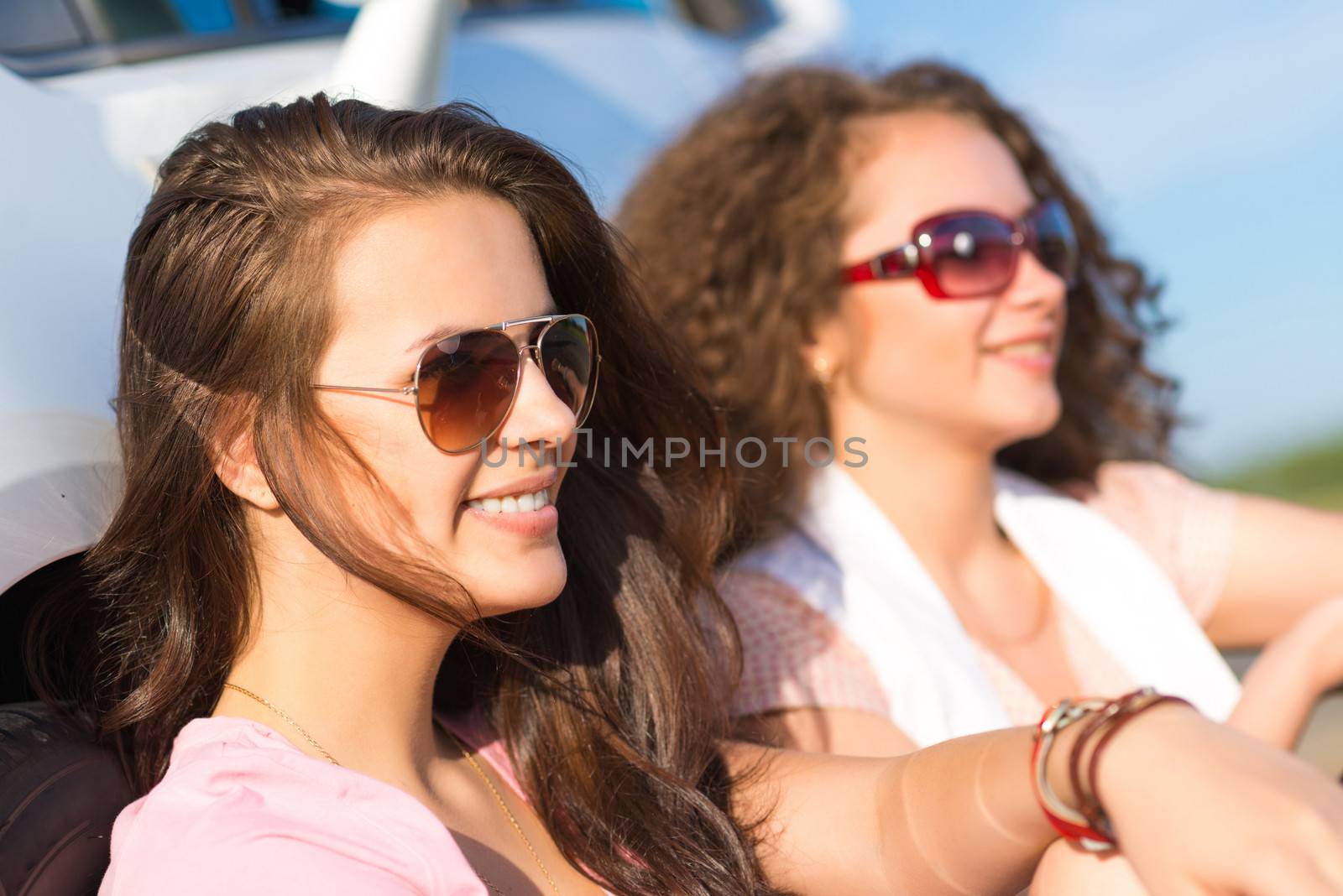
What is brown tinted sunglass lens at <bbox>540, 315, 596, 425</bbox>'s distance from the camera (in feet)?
5.08

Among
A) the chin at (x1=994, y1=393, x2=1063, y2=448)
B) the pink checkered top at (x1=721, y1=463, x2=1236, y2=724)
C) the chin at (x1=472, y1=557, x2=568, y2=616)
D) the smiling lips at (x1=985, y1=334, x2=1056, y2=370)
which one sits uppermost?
the chin at (x1=472, y1=557, x2=568, y2=616)

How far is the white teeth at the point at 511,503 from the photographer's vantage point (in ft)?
4.92

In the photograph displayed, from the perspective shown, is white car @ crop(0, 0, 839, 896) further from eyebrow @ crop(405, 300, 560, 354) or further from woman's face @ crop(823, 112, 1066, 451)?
woman's face @ crop(823, 112, 1066, 451)

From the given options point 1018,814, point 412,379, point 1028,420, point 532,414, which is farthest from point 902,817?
point 1028,420

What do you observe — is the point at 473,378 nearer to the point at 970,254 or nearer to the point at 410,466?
the point at 410,466

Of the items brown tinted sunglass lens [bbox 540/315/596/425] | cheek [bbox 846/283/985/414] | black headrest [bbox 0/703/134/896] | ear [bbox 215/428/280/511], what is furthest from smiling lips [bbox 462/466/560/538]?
cheek [bbox 846/283/985/414]

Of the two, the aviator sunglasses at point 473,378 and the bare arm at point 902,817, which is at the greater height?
the aviator sunglasses at point 473,378

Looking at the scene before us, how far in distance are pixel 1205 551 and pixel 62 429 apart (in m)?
2.25

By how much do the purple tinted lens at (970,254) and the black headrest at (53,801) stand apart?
1651mm

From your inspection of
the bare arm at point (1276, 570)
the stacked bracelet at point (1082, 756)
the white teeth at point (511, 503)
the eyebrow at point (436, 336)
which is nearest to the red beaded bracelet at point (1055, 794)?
the stacked bracelet at point (1082, 756)

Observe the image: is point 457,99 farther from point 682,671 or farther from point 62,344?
point 682,671

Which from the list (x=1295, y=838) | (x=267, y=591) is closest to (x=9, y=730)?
(x=267, y=591)

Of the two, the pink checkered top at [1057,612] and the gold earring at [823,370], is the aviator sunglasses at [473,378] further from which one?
the gold earring at [823,370]

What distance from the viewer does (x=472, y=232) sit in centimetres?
150
